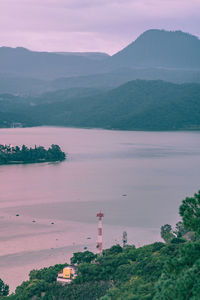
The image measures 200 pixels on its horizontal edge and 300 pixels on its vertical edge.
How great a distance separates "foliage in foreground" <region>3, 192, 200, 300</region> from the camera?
8.05 metres

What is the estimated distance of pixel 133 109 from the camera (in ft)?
353

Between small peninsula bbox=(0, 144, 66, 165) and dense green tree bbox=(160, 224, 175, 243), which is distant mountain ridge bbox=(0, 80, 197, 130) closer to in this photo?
small peninsula bbox=(0, 144, 66, 165)

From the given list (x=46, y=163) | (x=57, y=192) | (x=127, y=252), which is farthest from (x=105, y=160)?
(x=127, y=252)

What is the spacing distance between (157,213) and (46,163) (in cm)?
2479

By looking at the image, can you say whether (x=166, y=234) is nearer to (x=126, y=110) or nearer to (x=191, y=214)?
(x=191, y=214)

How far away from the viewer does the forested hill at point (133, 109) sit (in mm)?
96688

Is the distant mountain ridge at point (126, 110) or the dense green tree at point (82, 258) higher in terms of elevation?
the distant mountain ridge at point (126, 110)

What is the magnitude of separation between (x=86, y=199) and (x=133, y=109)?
76.4m

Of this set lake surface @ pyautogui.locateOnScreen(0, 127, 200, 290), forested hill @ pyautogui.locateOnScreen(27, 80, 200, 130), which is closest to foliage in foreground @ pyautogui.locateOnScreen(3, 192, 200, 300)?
lake surface @ pyautogui.locateOnScreen(0, 127, 200, 290)

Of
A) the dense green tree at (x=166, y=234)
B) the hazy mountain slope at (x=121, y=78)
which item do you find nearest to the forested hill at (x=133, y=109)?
the hazy mountain slope at (x=121, y=78)

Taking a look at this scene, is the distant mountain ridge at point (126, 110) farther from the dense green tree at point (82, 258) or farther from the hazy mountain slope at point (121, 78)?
the dense green tree at point (82, 258)

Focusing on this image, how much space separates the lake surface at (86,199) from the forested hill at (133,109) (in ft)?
113

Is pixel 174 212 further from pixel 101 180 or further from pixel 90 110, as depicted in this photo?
pixel 90 110

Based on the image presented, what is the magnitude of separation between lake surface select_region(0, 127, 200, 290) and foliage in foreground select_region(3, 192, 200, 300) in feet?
11.7
